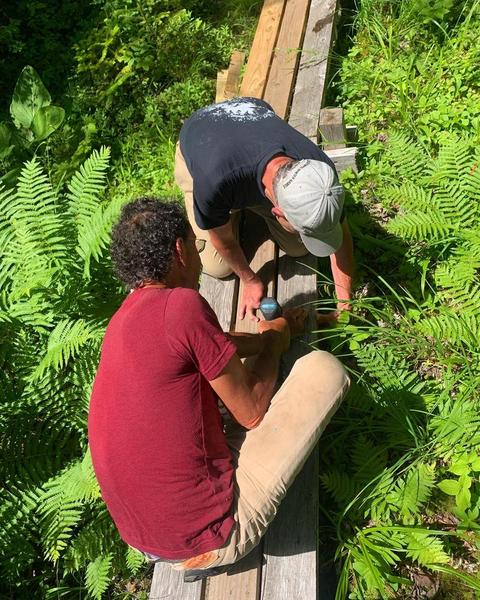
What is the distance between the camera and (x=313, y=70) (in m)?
4.09

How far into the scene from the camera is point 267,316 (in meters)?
2.81

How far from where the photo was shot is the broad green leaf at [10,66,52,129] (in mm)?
4684

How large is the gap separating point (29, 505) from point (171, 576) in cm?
97

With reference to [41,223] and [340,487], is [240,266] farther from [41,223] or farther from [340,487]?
[41,223]

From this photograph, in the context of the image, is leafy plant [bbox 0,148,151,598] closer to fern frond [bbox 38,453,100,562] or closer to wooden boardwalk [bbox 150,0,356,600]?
fern frond [bbox 38,453,100,562]

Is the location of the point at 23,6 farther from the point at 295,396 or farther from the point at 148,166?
the point at 295,396

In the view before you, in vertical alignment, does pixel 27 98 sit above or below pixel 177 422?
above

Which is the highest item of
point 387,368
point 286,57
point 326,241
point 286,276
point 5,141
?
point 5,141

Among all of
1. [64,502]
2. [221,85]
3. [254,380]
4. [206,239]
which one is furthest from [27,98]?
[254,380]

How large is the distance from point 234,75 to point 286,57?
1.62ft

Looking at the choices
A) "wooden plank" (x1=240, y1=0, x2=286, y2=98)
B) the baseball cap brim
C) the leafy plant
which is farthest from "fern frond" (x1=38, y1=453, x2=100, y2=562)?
"wooden plank" (x1=240, y1=0, x2=286, y2=98)

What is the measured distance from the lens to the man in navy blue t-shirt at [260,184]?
2.21 metres

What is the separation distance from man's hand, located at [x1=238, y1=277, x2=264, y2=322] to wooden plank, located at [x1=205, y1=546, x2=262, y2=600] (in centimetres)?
115

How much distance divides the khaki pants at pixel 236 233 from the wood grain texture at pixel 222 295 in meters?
0.05
